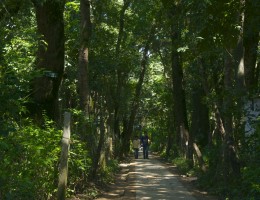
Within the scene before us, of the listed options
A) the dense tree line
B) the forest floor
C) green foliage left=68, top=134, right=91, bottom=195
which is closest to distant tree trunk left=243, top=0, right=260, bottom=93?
the dense tree line

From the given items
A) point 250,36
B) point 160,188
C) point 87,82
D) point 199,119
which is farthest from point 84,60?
point 199,119

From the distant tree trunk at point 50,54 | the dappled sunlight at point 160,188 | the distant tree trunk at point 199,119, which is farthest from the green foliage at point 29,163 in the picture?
the distant tree trunk at point 199,119

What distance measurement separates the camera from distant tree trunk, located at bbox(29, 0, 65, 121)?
464 inches

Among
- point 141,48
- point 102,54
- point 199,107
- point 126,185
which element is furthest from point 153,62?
point 126,185

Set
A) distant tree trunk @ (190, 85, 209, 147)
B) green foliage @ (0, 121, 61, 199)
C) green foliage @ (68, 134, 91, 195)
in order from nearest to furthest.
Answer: green foliage @ (0, 121, 61, 199) < green foliage @ (68, 134, 91, 195) < distant tree trunk @ (190, 85, 209, 147)

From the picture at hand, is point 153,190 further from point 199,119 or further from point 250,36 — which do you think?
point 199,119

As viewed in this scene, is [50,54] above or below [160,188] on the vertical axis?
above

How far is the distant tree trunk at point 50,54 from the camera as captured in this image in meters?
11.8

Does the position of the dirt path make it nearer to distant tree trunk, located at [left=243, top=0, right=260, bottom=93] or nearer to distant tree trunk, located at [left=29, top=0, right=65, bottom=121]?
distant tree trunk, located at [left=29, top=0, right=65, bottom=121]

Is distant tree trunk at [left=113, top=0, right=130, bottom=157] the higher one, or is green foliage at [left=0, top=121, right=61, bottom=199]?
distant tree trunk at [left=113, top=0, right=130, bottom=157]

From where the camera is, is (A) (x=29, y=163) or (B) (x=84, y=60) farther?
(B) (x=84, y=60)

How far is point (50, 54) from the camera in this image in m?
11.9

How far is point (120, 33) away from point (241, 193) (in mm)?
14863

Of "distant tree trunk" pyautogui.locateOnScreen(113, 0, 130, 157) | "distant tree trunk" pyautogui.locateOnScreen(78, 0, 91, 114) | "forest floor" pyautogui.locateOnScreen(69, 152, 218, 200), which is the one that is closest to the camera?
"forest floor" pyautogui.locateOnScreen(69, 152, 218, 200)
